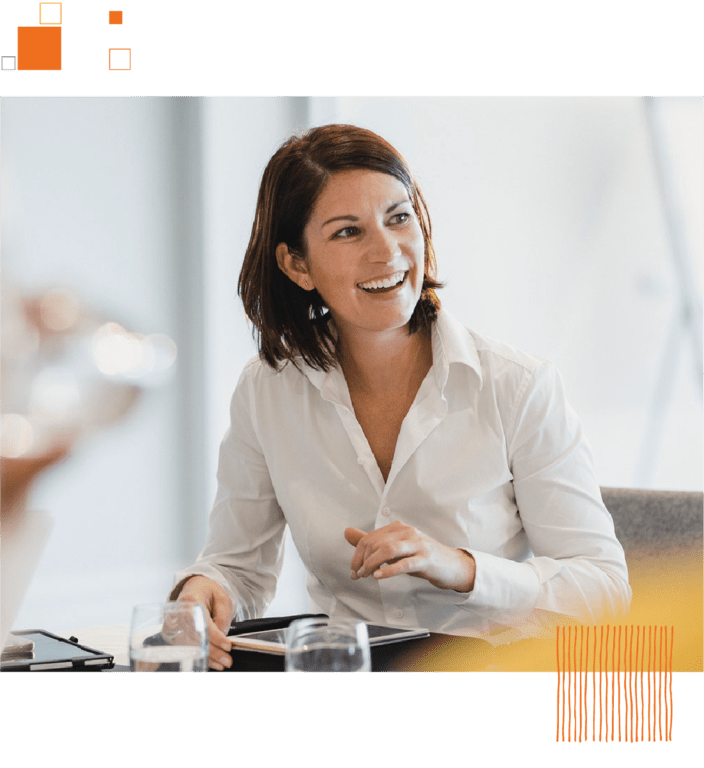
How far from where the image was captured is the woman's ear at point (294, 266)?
1.23 metres

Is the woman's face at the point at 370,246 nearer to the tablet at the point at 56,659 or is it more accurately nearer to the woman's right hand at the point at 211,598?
the woman's right hand at the point at 211,598

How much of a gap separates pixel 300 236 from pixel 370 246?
13cm

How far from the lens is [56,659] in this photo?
0.80 metres

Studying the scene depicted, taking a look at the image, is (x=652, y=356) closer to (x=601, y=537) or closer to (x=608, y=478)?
(x=608, y=478)

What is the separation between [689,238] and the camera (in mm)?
2420

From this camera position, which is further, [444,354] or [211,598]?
[444,354]

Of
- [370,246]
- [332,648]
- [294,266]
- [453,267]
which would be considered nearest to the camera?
[332,648]

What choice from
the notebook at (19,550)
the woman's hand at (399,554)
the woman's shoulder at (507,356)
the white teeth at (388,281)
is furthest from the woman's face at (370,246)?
the notebook at (19,550)

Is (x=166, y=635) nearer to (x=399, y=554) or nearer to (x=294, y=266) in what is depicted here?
(x=399, y=554)

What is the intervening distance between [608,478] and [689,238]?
73 centimetres

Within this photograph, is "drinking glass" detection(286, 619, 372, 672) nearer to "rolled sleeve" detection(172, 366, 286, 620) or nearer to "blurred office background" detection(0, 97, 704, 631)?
"rolled sleeve" detection(172, 366, 286, 620)
